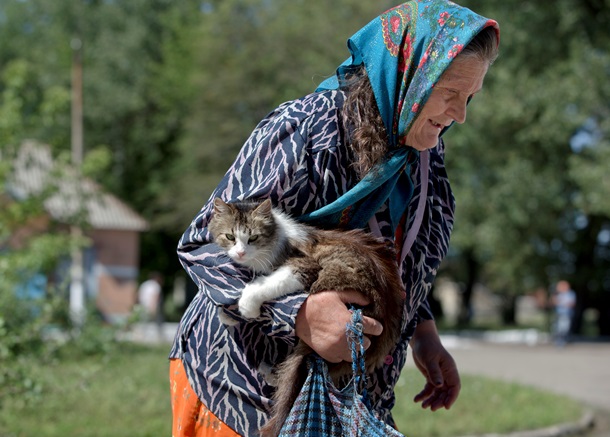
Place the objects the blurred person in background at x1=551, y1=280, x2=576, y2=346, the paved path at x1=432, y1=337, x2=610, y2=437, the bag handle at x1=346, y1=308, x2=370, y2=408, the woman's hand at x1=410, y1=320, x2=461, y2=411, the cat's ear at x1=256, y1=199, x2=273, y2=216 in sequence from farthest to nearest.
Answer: the blurred person in background at x1=551, y1=280, x2=576, y2=346
the paved path at x1=432, y1=337, x2=610, y2=437
the woman's hand at x1=410, y1=320, x2=461, y2=411
the cat's ear at x1=256, y1=199, x2=273, y2=216
the bag handle at x1=346, y1=308, x2=370, y2=408

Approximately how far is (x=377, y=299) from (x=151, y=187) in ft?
130

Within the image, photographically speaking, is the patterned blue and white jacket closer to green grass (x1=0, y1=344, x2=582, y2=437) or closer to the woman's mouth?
the woman's mouth

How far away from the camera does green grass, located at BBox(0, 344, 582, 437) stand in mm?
7980

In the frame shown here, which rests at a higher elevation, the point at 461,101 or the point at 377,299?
the point at 461,101

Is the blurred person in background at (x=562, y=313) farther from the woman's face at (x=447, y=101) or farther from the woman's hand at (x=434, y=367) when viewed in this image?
the woman's face at (x=447, y=101)

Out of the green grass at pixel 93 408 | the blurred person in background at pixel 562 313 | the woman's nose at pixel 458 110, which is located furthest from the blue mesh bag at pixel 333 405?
the blurred person in background at pixel 562 313

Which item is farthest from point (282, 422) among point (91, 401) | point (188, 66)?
point (188, 66)

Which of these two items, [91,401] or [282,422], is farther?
[91,401]

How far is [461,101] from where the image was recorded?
2463 mm

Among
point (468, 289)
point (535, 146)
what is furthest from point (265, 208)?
point (468, 289)

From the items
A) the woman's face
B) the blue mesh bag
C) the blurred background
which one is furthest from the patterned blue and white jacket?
the blurred background

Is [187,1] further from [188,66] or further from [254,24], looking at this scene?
[254,24]

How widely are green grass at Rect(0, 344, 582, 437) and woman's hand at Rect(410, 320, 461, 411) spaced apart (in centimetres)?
436

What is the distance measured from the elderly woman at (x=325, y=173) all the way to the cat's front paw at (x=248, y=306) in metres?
0.02
